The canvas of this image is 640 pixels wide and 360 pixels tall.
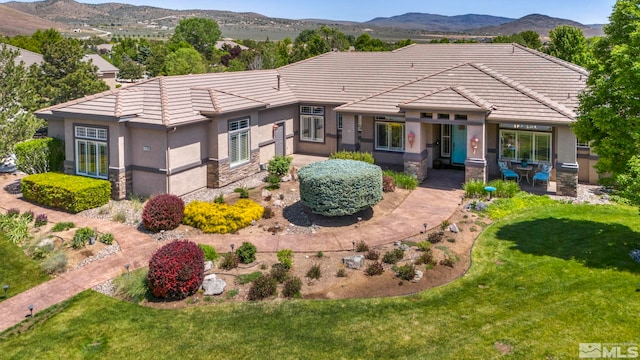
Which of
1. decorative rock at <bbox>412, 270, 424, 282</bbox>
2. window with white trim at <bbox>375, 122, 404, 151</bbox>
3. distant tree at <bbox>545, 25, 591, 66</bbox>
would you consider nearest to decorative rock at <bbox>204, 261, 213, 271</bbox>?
decorative rock at <bbox>412, 270, 424, 282</bbox>

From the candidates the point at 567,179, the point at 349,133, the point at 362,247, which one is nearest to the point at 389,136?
the point at 349,133

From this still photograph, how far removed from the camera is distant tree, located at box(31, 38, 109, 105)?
110 feet

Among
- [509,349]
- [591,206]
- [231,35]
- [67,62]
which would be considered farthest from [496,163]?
[231,35]

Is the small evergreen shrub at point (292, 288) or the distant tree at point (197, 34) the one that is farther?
the distant tree at point (197, 34)

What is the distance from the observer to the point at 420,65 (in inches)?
1156

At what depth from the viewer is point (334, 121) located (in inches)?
1125

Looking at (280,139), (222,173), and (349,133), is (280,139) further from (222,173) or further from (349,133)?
(222,173)

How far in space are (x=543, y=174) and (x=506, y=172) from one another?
156 cm

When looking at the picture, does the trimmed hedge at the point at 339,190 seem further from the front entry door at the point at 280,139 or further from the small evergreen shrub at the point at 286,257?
the front entry door at the point at 280,139

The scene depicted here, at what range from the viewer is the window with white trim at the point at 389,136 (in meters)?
25.4

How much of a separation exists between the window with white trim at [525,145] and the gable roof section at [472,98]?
1162 millimetres

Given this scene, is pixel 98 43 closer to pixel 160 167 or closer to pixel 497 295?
pixel 160 167

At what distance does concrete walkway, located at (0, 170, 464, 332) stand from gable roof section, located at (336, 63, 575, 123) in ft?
13.3

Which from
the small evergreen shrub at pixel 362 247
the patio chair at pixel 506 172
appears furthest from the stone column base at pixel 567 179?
the small evergreen shrub at pixel 362 247
